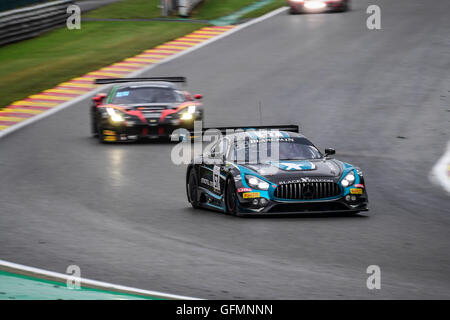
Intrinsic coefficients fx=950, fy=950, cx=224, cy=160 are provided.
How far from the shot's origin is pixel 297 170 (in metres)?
12.2

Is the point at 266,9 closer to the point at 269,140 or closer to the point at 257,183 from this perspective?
the point at 269,140

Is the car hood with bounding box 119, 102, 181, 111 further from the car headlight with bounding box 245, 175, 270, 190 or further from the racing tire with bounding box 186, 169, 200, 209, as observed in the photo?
the car headlight with bounding box 245, 175, 270, 190

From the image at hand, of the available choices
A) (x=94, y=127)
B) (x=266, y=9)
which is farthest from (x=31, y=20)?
(x=94, y=127)

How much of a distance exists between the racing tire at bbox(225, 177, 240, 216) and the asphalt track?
0.18 metres

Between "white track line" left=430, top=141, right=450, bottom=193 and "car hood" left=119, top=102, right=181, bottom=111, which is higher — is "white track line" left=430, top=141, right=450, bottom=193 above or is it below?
below

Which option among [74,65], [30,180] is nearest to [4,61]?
[74,65]

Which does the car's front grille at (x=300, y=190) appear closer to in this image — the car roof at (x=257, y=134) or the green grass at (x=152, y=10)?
the car roof at (x=257, y=134)

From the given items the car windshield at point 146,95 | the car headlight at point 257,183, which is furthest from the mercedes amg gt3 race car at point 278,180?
the car windshield at point 146,95

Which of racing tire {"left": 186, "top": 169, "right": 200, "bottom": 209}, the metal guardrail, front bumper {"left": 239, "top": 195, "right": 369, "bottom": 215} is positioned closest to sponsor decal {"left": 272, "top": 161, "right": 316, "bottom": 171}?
front bumper {"left": 239, "top": 195, "right": 369, "bottom": 215}

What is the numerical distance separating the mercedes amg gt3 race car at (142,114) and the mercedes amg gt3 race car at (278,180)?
701cm

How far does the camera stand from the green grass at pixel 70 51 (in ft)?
94.4

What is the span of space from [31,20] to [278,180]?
25.3m

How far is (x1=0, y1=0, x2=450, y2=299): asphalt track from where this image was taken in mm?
8844
